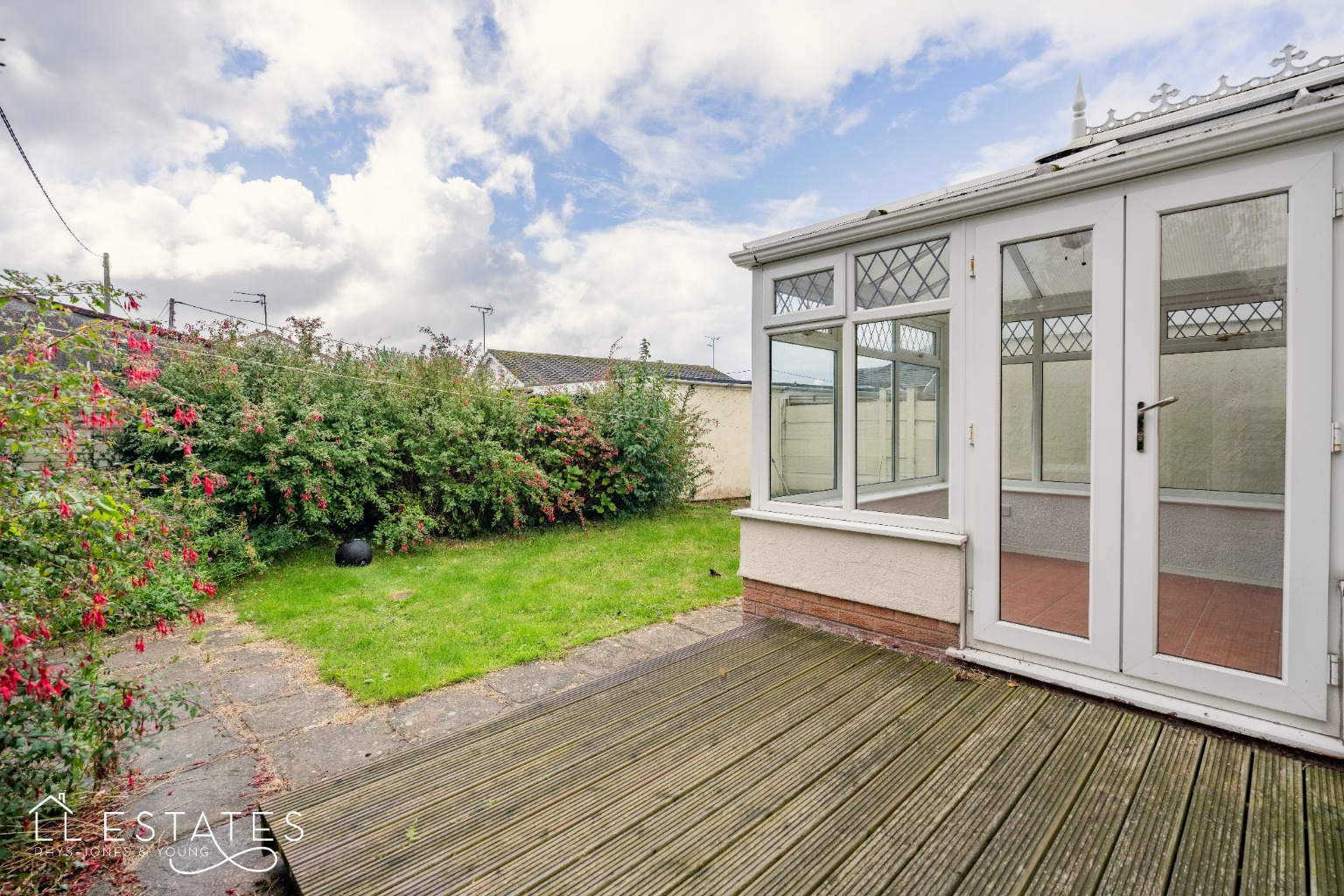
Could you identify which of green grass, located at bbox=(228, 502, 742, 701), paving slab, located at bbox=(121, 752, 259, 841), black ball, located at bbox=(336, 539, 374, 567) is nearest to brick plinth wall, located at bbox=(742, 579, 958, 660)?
green grass, located at bbox=(228, 502, 742, 701)

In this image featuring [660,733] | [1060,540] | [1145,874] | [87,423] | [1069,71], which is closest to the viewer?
[1145,874]

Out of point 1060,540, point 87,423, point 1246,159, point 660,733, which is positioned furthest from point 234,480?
point 1246,159

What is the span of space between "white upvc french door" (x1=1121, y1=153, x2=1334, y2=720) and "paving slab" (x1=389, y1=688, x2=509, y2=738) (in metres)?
2.89

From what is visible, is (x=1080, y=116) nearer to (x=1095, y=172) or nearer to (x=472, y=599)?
(x=1095, y=172)

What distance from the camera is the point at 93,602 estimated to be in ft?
5.38

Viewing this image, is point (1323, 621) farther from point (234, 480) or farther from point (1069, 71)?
point (234, 480)

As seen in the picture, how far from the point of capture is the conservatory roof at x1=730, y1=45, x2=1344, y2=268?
2.06 metres

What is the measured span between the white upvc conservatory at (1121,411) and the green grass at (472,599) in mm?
1815

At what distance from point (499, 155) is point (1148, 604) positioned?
905 cm

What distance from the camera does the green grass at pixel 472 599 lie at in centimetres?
344

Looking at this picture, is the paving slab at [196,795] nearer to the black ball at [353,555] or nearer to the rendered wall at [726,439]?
the black ball at [353,555]

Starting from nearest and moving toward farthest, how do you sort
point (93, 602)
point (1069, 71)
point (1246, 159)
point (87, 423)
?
1. point (93, 602)
2. point (87, 423)
3. point (1246, 159)
4. point (1069, 71)

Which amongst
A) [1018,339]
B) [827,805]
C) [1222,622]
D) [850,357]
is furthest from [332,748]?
[1222,622]

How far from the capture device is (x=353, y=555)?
5.95 meters
